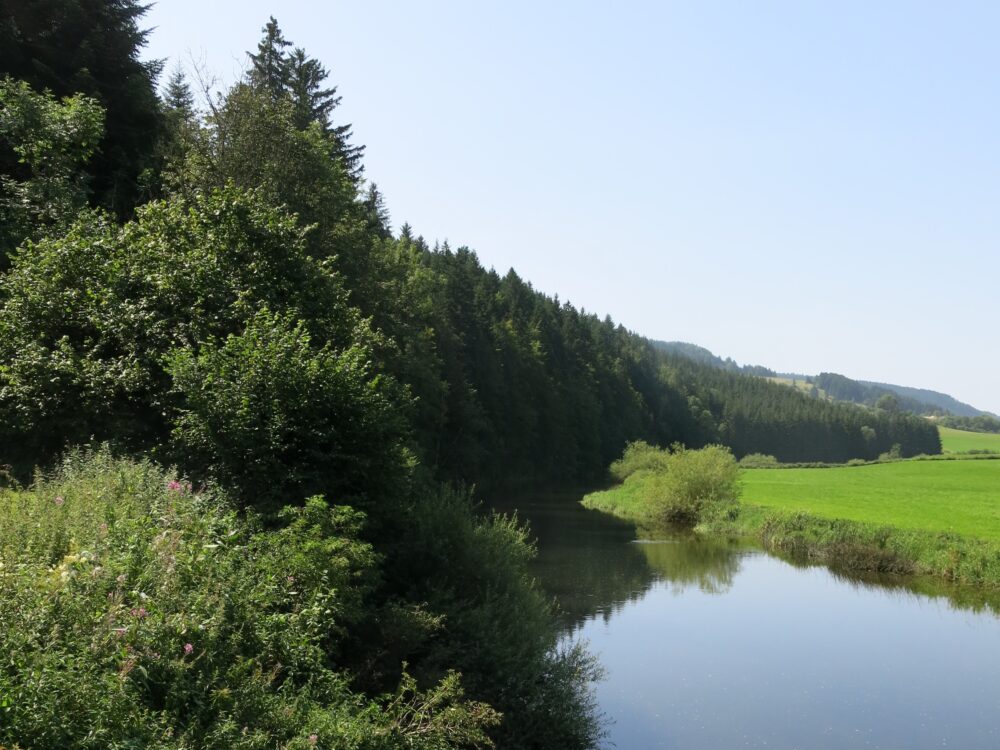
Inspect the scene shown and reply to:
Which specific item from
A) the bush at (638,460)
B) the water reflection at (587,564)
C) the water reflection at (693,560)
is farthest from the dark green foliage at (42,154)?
the bush at (638,460)

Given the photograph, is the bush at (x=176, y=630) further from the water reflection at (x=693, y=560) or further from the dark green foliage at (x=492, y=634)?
the water reflection at (x=693, y=560)

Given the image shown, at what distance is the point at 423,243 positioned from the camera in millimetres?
79812

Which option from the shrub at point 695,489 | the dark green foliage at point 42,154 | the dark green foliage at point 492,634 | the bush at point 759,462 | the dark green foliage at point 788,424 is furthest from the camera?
the dark green foliage at point 788,424

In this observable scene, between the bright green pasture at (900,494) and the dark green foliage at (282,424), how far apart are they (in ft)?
95.0

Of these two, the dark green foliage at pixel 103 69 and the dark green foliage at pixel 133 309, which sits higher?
the dark green foliage at pixel 103 69

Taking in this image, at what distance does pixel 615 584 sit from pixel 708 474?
19258 mm

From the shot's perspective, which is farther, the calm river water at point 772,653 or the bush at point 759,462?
the bush at point 759,462

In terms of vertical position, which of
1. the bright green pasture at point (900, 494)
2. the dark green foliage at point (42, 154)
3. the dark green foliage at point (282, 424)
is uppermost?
the dark green foliage at point (42, 154)

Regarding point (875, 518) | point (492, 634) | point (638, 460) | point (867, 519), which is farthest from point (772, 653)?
point (638, 460)

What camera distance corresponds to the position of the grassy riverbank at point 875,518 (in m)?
28.6

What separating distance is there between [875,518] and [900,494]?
1732 centimetres

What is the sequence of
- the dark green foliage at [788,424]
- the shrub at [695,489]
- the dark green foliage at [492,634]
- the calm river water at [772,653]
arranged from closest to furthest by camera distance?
the dark green foliage at [492,634]
the calm river water at [772,653]
the shrub at [695,489]
the dark green foliage at [788,424]

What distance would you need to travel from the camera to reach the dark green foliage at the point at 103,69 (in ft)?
81.7

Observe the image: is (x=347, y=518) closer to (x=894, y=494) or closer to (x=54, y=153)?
(x=54, y=153)
